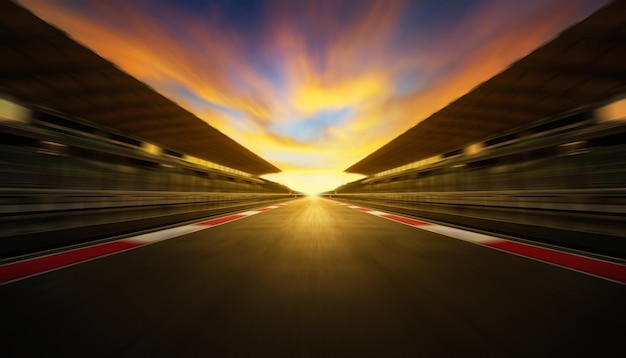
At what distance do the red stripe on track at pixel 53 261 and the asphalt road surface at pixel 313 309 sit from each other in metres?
0.34

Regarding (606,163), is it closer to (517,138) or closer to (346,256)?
(346,256)

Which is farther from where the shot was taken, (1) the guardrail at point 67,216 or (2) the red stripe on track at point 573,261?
(1) the guardrail at point 67,216

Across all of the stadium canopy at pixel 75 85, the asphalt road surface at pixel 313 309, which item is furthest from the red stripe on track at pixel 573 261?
the stadium canopy at pixel 75 85

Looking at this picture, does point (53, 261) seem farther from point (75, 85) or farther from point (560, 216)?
point (75, 85)

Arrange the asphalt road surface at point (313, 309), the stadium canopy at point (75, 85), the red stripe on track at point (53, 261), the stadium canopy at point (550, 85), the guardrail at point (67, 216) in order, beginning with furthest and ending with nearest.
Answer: the stadium canopy at point (550, 85) < the stadium canopy at point (75, 85) < the guardrail at point (67, 216) < the red stripe on track at point (53, 261) < the asphalt road surface at point (313, 309)

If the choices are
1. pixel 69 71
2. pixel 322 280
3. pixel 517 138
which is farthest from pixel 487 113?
pixel 69 71

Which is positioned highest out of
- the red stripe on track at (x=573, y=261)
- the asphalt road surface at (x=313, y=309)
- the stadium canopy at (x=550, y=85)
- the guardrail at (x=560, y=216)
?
the stadium canopy at (x=550, y=85)

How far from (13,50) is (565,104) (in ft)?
91.2

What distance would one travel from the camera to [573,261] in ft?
12.0

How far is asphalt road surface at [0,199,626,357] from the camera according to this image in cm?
152

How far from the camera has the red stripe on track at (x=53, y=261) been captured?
303cm

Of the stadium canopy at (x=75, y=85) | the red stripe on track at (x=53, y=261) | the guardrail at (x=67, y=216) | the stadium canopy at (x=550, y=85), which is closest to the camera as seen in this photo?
the red stripe on track at (x=53, y=261)

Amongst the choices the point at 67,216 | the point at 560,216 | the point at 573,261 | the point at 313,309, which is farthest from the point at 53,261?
the point at 560,216

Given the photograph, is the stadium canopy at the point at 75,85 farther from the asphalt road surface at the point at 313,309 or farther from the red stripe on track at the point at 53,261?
the asphalt road surface at the point at 313,309
